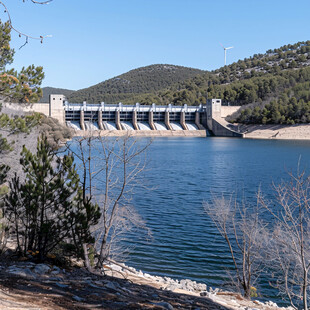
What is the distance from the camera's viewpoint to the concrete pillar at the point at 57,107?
6831 centimetres

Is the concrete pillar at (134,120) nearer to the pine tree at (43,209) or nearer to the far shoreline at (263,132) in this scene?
the far shoreline at (263,132)

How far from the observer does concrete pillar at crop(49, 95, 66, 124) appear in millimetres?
68312

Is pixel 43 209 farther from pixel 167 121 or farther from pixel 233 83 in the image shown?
pixel 233 83

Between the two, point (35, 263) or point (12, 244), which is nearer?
point (35, 263)

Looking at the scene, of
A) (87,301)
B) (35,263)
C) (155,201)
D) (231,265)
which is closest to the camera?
(87,301)

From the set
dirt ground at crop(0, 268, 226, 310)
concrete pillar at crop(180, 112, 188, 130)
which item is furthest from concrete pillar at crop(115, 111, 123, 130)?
dirt ground at crop(0, 268, 226, 310)

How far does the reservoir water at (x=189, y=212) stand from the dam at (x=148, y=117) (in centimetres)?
3715

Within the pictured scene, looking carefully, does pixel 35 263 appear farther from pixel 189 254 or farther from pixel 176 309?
pixel 189 254

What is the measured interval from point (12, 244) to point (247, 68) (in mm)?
133744

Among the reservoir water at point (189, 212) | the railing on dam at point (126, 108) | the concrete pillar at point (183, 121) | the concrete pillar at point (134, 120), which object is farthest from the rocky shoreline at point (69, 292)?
the concrete pillar at point (183, 121)

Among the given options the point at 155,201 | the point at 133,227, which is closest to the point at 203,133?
the point at 155,201

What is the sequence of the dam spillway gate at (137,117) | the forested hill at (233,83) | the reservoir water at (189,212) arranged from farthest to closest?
1. the forested hill at (233,83)
2. the dam spillway gate at (137,117)
3. the reservoir water at (189,212)

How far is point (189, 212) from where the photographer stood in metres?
18.9

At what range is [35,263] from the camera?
7.66 metres
